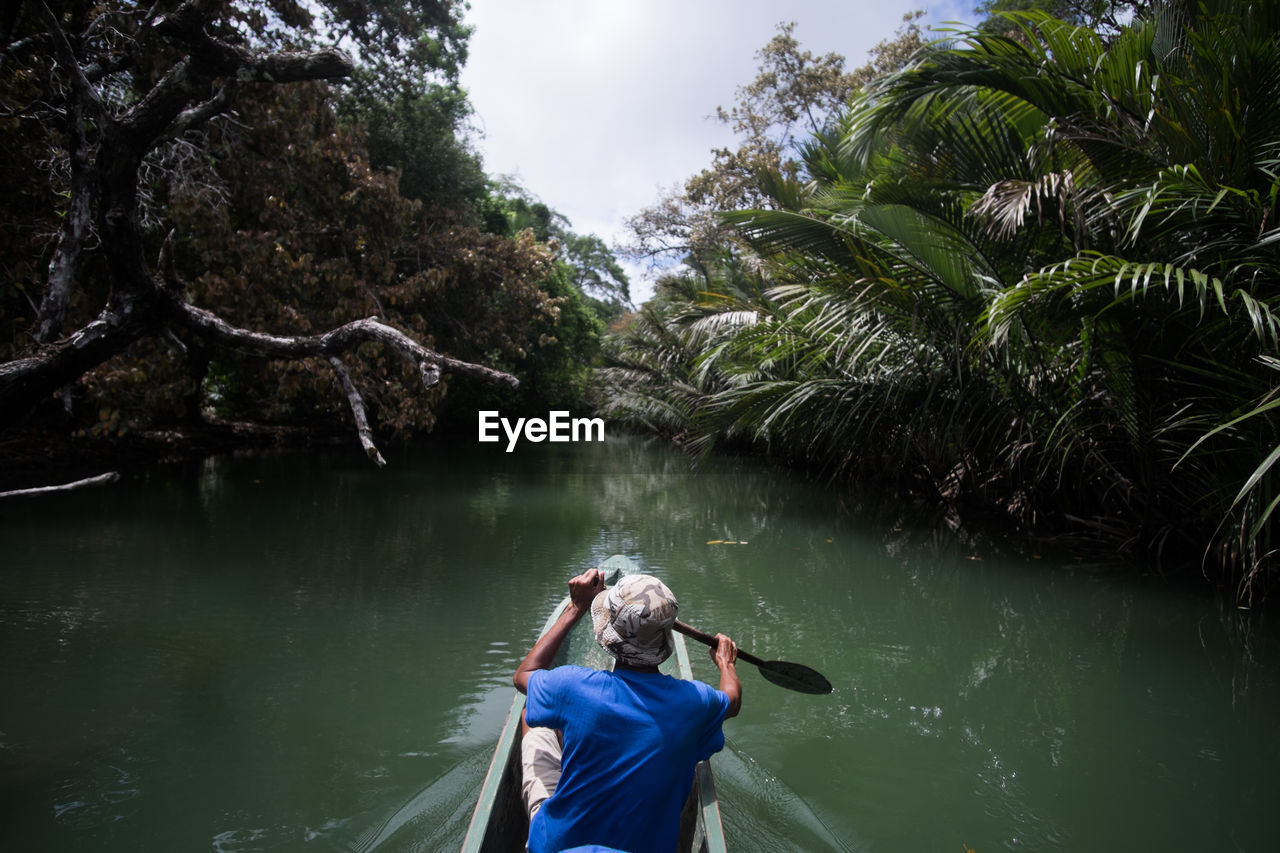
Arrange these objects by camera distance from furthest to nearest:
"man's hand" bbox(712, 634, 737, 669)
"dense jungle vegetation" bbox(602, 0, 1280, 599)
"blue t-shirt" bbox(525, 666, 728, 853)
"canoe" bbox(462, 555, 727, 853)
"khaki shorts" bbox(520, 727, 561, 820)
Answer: "dense jungle vegetation" bbox(602, 0, 1280, 599)
"man's hand" bbox(712, 634, 737, 669)
"khaki shorts" bbox(520, 727, 561, 820)
"canoe" bbox(462, 555, 727, 853)
"blue t-shirt" bbox(525, 666, 728, 853)

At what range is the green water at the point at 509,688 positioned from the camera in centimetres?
290

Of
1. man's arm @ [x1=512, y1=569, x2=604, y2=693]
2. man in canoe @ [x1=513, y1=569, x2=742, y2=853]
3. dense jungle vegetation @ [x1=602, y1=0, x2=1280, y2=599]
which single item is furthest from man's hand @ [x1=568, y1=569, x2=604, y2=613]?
dense jungle vegetation @ [x1=602, y1=0, x2=1280, y2=599]

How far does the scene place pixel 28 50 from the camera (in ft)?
27.7

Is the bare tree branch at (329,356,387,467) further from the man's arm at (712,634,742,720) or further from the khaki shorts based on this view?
the man's arm at (712,634,742,720)

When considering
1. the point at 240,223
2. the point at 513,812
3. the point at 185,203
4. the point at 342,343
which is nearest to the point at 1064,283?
the point at 513,812

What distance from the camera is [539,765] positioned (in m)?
2.49

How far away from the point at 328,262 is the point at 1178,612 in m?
12.7

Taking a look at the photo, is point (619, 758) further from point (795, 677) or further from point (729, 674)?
point (795, 677)

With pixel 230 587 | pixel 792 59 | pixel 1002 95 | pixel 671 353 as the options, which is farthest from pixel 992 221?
pixel 792 59

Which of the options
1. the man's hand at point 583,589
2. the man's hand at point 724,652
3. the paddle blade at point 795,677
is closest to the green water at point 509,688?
the paddle blade at point 795,677

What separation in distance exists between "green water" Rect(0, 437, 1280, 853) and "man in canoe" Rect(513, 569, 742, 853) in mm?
976

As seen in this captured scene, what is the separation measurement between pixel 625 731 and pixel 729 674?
697mm

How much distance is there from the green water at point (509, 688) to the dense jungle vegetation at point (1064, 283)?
0.95m

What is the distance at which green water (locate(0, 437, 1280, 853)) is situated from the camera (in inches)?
114
